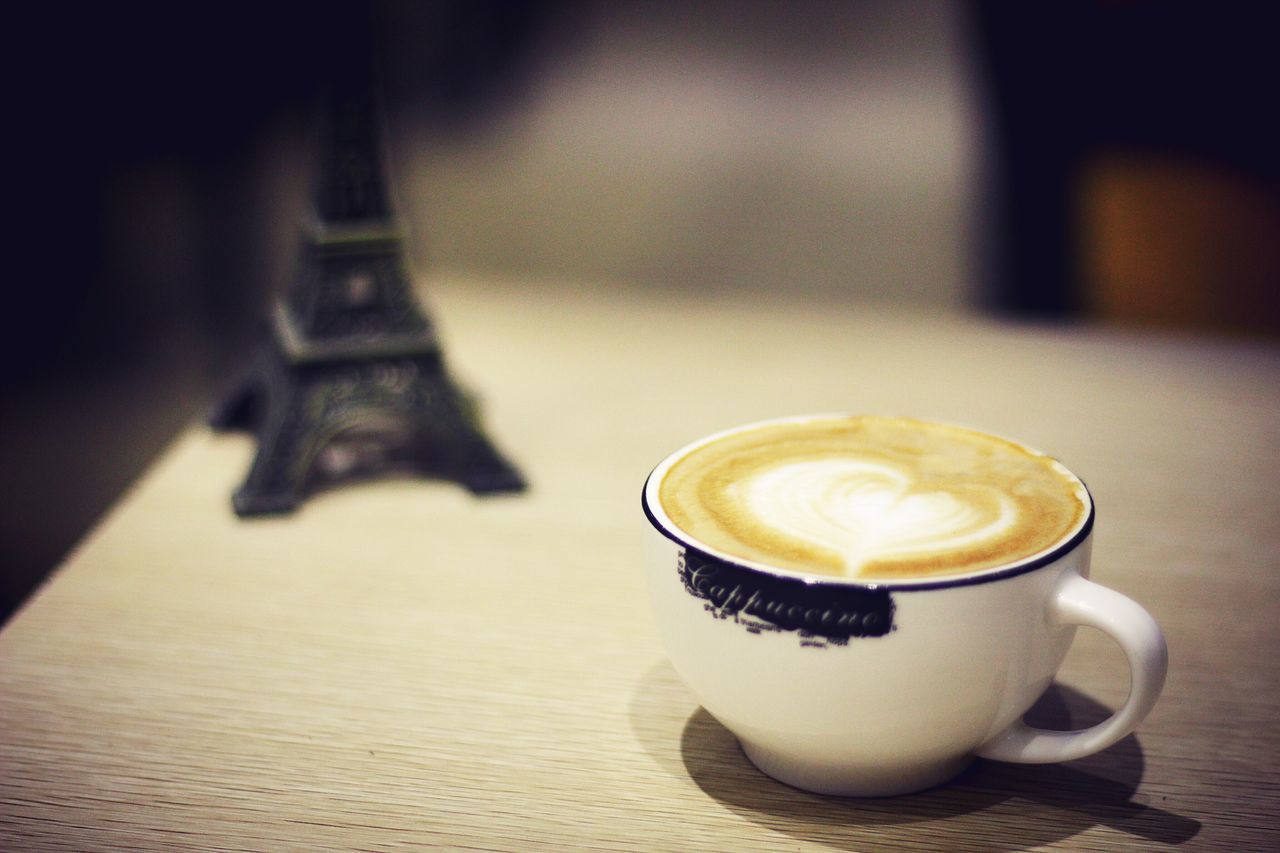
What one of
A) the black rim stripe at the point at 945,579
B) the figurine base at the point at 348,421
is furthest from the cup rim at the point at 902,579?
the figurine base at the point at 348,421

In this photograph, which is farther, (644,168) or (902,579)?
(644,168)

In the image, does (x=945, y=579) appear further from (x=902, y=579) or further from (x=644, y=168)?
(x=644, y=168)

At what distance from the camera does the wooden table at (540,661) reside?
2.11ft

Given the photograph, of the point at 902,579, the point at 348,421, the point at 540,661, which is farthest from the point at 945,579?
the point at 348,421

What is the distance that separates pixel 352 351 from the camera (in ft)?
3.67

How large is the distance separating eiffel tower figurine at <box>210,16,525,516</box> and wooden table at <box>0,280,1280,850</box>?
1.7 inches

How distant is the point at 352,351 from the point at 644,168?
1024 millimetres

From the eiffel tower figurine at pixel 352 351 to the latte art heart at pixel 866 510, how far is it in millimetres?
515

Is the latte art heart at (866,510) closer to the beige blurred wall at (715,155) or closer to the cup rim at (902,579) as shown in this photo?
the cup rim at (902,579)

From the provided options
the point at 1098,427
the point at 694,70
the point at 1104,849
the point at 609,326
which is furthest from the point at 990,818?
the point at 694,70

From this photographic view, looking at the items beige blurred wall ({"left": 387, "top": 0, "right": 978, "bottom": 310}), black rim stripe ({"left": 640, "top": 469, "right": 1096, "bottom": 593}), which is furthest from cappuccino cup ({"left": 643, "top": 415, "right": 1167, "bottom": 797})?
beige blurred wall ({"left": 387, "top": 0, "right": 978, "bottom": 310})

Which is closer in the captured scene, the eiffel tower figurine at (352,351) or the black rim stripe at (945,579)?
the black rim stripe at (945,579)

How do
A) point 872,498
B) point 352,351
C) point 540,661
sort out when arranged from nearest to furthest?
1. point 872,498
2. point 540,661
3. point 352,351

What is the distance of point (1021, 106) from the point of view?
1.79 m
